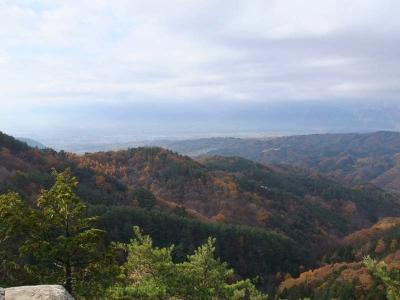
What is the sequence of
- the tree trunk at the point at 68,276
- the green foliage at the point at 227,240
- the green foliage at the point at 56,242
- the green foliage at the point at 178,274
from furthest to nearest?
the green foliage at the point at 227,240 < the green foliage at the point at 178,274 < the tree trunk at the point at 68,276 < the green foliage at the point at 56,242

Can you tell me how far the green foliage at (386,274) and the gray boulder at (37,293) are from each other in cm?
1019

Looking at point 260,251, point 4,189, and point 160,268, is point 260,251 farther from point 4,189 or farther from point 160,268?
point 160,268

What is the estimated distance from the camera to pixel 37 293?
15.6 m

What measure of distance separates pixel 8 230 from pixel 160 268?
8.38 metres

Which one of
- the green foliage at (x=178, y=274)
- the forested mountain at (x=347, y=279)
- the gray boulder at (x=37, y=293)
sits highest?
the gray boulder at (x=37, y=293)

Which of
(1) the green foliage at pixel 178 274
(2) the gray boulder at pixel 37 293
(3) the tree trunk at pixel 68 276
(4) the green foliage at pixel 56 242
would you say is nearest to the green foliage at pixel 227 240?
(1) the green foliage at pixel 178 274

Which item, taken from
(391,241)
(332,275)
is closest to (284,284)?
(332,275)

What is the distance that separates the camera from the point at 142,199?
641ft

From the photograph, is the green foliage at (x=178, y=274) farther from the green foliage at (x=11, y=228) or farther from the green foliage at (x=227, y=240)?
the green foliage at (x=227, y=240)

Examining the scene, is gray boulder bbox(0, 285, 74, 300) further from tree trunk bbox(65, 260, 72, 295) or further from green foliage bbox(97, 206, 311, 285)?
green foliage bbox(97, 206, 311, 285)

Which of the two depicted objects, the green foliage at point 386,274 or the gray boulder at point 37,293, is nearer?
the green foliage at point 386,274

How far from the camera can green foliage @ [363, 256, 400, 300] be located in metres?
15.2

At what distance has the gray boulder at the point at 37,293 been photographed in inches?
606

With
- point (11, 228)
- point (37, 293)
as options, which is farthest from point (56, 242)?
point (37, 293)
